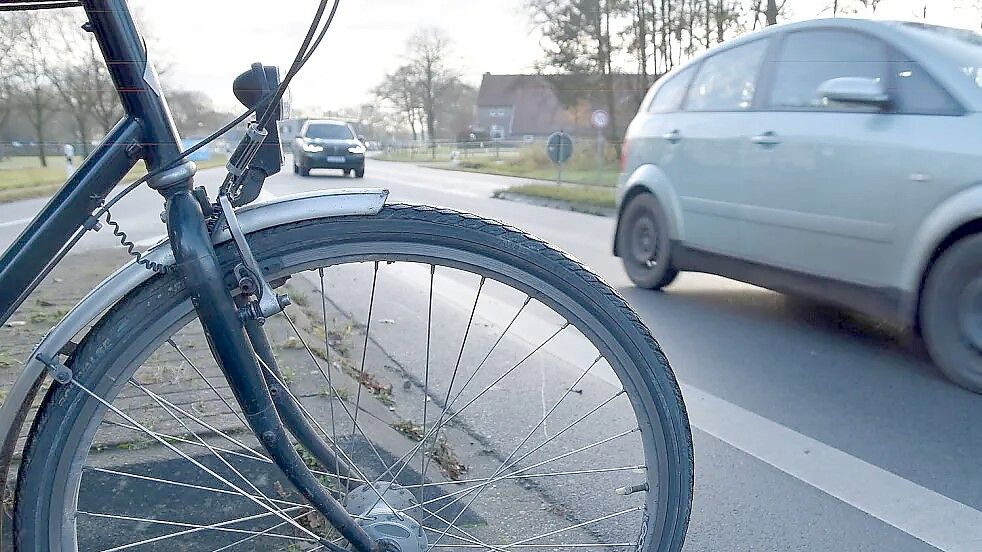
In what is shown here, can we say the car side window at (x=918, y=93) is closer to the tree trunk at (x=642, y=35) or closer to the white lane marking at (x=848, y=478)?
the tree trunk at (x=642, y=35)

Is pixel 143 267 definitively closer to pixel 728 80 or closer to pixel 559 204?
pixel 728 80

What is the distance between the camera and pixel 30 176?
6.13 feet

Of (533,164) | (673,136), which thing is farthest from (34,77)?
(533,164)

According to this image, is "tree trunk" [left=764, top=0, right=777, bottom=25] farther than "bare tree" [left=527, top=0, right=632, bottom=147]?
Yes

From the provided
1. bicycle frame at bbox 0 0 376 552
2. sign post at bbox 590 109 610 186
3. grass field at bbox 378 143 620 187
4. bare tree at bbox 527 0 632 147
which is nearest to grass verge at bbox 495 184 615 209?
grass field at bbox 378 143 620 187

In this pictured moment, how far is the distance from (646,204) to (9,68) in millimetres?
4711

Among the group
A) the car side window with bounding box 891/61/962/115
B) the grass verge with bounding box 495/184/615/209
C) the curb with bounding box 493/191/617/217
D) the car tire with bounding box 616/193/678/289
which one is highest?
the car side window with bounding box 891/61/962/115

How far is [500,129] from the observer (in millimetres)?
3953

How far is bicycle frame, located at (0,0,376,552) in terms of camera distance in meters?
1.39

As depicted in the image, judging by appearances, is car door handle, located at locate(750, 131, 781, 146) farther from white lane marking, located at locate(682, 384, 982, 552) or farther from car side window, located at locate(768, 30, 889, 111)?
white lane marking, located at locate(682, 384, 982, 552)

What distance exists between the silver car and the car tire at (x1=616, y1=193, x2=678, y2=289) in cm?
4

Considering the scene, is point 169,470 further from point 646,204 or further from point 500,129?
point 646,204

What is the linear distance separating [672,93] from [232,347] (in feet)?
15.6

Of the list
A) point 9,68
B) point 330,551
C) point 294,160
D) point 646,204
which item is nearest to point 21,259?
point 9,68
